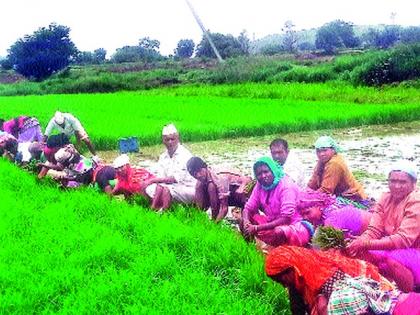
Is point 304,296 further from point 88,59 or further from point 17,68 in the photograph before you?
point 88,59

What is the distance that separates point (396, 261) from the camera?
3.57 metres

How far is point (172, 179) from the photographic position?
20.0ft

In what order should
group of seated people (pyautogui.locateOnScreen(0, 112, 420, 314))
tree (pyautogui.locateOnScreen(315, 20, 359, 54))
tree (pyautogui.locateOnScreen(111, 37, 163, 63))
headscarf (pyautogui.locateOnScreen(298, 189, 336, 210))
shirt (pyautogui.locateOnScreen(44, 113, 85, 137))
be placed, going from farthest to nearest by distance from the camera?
tree (pyautogui.locateOnScreen(315, 20, 359, 54)) < tree (pyautogui.locateOnScreen(111, 37, 163, 63)) < shirt (pyautogui.locateOnScreen(44, 113, 85, 137)) < headscarf (pyautogui.locateOnScreen(298, 189, 336, 210)) < group of seated people (pyautogui.locateOnScreen(0, 112, 420, 314))

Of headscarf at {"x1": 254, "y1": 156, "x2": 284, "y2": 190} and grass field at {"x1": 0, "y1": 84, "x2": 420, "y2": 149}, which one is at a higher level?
headscarf at {"x1": 254, "y1": 156, "x2": 284, "y2": 190}

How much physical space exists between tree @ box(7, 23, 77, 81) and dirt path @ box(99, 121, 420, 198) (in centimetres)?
3850

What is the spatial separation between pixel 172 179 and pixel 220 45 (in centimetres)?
4133

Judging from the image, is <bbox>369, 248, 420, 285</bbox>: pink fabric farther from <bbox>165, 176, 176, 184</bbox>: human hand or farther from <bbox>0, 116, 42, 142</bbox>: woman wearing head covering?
<bbox>0, 116, 42, 142</bbox>: woman wearing head covering

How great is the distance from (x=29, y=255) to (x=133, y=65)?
1511 inches

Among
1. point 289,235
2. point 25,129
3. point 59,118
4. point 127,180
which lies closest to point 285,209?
point 289,235

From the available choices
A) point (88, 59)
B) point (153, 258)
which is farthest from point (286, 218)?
point (88, 59)

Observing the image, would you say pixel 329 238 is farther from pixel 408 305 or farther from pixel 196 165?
pixel 196 165

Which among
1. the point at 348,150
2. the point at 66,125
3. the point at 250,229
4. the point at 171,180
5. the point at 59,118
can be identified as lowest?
the point at 348,150

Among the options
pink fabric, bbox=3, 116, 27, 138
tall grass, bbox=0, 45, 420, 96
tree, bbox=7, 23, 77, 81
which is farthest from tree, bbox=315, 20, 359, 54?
pink fabric, bbox=3, 116, 27, 138

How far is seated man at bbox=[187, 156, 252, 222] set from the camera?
17.6ft
